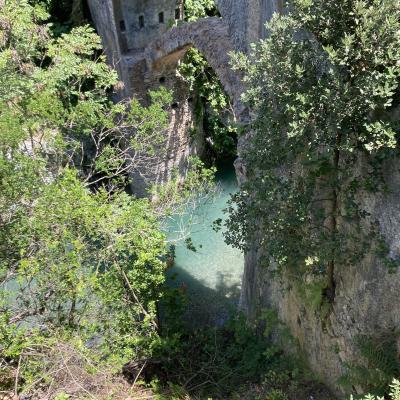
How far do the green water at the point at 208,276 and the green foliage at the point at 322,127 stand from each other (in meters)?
3.90

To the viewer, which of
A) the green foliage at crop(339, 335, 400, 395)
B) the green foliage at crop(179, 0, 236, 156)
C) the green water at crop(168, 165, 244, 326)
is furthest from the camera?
the green foliage at crop(179, 0, 236, 156)

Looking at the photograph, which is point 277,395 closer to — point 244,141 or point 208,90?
point 244,141

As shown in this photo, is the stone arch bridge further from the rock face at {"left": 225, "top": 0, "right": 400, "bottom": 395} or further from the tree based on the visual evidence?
the tree

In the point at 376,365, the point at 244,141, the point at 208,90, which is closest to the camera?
the point at 376,365

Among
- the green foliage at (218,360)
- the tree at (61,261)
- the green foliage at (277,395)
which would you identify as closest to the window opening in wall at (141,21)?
the tree at (61,261)

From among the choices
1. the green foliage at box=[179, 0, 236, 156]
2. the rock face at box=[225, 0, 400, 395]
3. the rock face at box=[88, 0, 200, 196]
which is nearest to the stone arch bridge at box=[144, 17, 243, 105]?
the rock face at box=[88, 0, 200, 196]

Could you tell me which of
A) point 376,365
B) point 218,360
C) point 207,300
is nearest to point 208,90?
point 207,300

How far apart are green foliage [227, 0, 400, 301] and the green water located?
3.90 metres

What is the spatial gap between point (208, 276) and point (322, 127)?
7064mm

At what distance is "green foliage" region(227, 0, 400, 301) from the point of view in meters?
4.12

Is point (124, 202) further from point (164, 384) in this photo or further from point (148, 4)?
point (148, 4)

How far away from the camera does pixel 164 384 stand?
25.1 ft

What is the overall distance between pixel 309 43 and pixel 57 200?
363 centimetres

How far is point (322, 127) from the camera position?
4.47 metres
